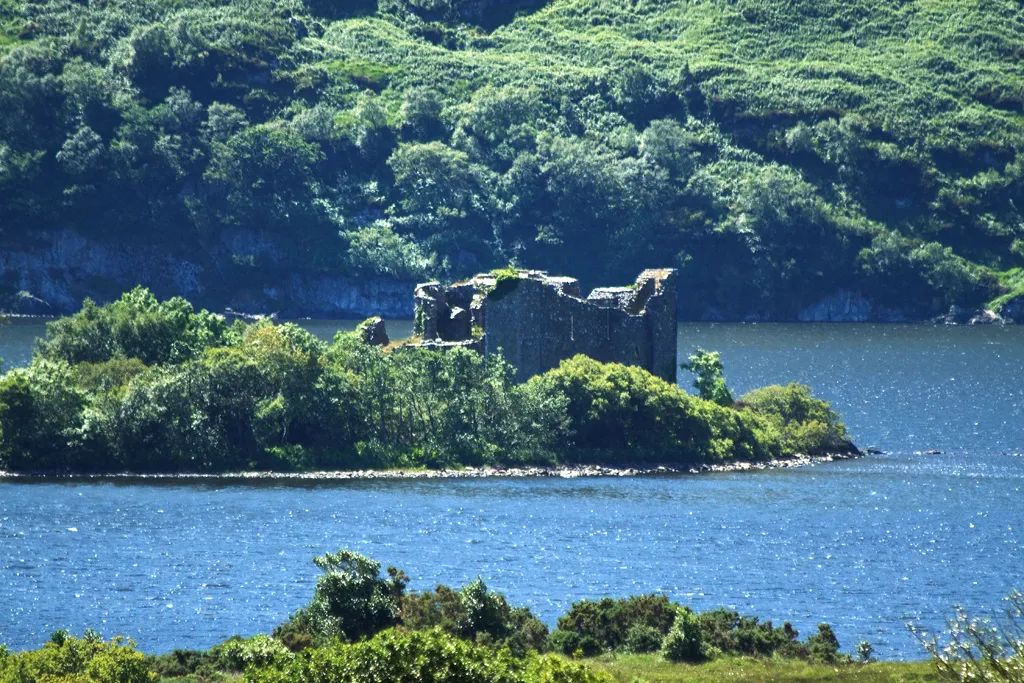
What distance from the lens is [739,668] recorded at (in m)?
50.6

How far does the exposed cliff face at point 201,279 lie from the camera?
19100 cm

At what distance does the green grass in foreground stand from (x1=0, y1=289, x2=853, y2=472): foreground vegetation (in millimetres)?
37832

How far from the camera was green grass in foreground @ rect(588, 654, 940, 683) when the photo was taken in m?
48.7

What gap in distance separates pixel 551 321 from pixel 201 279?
107 m

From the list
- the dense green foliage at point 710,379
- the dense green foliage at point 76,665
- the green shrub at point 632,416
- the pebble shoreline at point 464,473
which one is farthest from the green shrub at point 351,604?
the dense green foliage at point 710,379

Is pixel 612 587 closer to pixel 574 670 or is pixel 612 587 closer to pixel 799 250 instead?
pixel 574 670

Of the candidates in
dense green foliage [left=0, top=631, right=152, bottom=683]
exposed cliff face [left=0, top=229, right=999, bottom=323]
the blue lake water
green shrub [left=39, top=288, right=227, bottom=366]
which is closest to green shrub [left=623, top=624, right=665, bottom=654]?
the blue lake water

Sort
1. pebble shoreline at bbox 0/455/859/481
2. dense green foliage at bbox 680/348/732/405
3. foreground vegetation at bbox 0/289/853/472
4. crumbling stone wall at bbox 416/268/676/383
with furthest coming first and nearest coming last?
dense green foliage at bbox 680/348/732/405, crumbling stone wall at bbox 416/268/676/383, foreground vegetation at bbox 0/289/853/472, pebble shoreline at bbox 0/455/859/481

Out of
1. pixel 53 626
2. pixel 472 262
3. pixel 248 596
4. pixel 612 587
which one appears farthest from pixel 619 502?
pixel 472 262

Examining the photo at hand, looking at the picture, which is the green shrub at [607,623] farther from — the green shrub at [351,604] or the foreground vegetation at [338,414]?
the foreground vegetation at [338,414]

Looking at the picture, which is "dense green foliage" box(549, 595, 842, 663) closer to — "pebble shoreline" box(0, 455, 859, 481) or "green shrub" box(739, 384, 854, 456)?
"pebble shoreline" box(0, 455, 859, 481)

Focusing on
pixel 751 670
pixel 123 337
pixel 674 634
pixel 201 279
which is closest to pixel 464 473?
pixel 123 337

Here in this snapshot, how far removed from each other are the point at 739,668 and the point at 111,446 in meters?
41.9

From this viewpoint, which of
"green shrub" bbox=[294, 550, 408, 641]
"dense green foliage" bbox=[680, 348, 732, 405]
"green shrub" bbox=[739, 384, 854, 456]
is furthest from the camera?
"dense green foliage" bbox=[680, 348, 732, 405]
